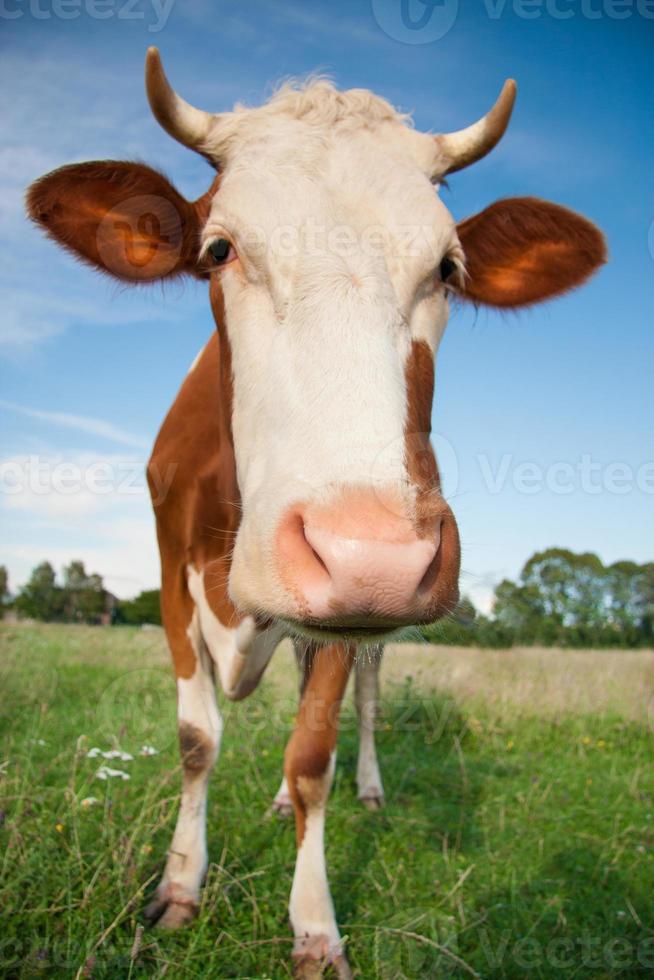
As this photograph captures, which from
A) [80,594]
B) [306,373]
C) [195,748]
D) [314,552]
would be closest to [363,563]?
[314,552]

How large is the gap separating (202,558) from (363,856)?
5.58 ft

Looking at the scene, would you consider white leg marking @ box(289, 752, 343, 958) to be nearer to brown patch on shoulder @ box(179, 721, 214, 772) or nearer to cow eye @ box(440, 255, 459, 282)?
brown patch on shoulder @ box(179, 721, 214, 772)

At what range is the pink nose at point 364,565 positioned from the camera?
5.29 feet

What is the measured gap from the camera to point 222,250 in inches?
104

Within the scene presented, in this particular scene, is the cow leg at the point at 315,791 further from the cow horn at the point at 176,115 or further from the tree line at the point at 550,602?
the tree line at the point at 550,602

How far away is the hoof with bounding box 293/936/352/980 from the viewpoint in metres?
2.73

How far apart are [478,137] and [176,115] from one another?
3.98ft

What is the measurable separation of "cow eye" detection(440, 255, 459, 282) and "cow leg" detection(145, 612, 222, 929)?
2031 millimetres

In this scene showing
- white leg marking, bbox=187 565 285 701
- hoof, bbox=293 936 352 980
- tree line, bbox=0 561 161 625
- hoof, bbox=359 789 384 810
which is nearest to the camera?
hoof, bbox=293 936 352 980

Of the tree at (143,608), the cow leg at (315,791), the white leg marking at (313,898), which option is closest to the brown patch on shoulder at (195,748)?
the cow leg at (315,791)

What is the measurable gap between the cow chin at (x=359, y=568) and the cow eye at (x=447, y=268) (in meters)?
1.15

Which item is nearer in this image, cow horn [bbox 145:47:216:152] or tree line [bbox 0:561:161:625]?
cow horn [bbox 145:47:216:152]

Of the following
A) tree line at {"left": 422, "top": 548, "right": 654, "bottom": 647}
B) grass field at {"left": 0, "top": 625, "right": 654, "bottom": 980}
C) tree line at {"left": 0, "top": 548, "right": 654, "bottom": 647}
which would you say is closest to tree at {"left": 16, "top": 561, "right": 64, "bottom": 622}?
tree line at {"left": 0, "top": 548, "right": 654, "bottom": 647}

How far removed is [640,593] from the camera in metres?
42.0
